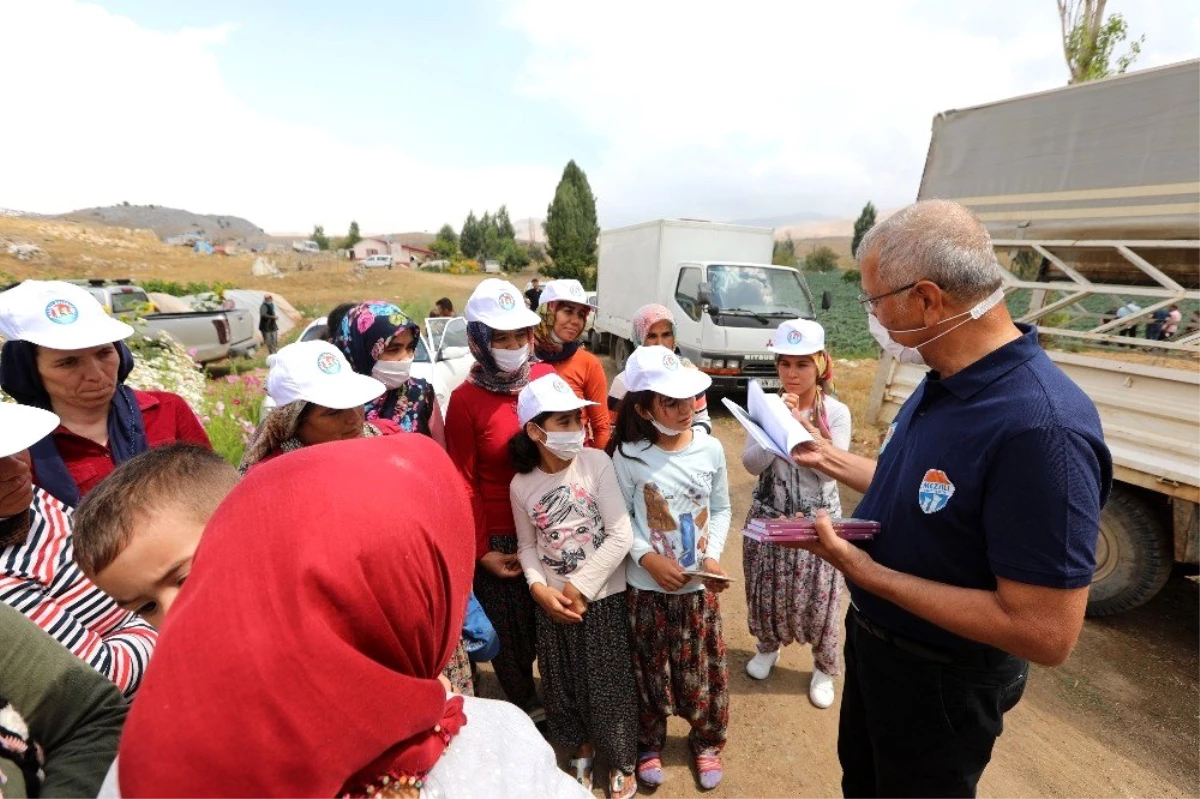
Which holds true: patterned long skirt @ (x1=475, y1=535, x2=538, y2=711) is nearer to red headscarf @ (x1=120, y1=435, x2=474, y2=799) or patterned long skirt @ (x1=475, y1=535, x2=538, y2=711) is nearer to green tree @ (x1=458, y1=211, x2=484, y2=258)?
red headscarf @ (x1=120, y1=435, x2=474, y2=799)

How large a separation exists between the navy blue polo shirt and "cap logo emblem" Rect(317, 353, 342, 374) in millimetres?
1881

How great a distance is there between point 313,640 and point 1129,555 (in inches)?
181

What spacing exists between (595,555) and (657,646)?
55cm

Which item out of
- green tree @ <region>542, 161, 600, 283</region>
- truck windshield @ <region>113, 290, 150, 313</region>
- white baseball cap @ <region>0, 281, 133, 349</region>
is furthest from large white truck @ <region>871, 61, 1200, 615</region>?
green tree @ <region>542, 161, 600, 283</region>

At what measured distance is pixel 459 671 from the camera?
206 centimetres

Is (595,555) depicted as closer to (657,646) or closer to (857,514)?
(657,646)

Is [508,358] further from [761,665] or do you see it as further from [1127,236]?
[1127,236]

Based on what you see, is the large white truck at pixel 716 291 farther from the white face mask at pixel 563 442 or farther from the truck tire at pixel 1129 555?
the white face mask at pixel 563 442

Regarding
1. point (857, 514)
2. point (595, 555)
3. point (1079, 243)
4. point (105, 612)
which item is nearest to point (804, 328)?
point (857, 514)

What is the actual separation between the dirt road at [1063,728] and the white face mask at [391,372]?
1.80 meters

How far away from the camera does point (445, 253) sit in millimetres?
61938

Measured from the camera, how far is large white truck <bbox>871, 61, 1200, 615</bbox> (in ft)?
10.2

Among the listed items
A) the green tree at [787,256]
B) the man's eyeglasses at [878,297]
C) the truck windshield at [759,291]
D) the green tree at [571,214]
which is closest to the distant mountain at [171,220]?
the green tree at [571,214]

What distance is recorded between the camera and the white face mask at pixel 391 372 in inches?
98.5
